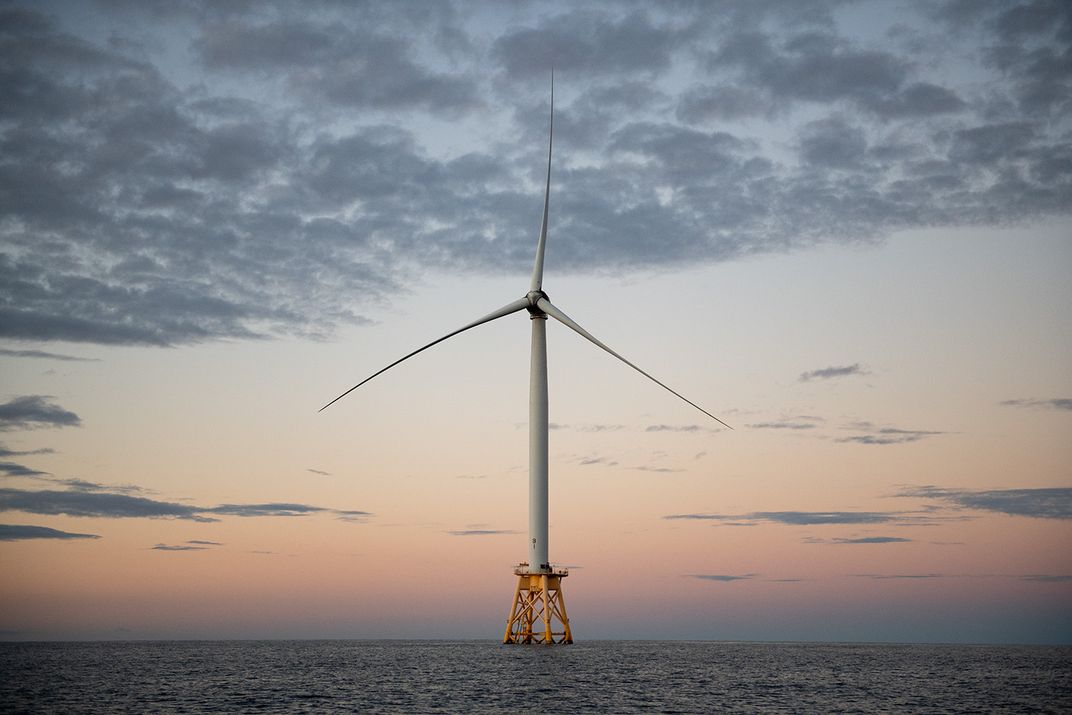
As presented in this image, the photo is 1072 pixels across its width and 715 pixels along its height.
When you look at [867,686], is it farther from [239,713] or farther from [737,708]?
[239,713]

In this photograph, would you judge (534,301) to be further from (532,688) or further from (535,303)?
(532,688)

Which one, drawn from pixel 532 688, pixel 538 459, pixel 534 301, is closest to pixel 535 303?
pixel 534 301

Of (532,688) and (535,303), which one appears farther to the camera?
(535,303)

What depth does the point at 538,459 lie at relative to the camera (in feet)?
404

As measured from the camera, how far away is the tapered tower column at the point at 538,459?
12325 cm

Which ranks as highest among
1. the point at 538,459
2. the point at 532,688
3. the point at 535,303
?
the point at 535,303

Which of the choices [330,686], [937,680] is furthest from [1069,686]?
[330,686]

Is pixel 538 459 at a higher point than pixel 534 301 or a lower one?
lower

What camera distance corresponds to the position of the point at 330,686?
10838cm

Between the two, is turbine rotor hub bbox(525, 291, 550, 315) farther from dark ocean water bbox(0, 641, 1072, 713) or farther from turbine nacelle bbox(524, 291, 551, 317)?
dark ocean water bbox(0, 641, 1072, 713)

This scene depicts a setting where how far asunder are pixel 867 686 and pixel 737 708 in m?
35.0

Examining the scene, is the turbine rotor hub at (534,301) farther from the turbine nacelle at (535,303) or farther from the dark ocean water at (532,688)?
the dark ocean water at (532,688)

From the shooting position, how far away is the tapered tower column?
12325 centimetres

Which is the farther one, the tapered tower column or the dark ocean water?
the tapered tower column
